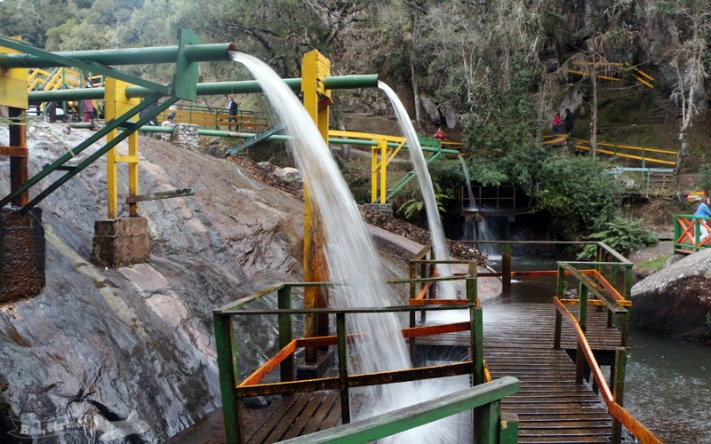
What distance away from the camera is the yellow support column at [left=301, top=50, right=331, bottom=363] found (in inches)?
264

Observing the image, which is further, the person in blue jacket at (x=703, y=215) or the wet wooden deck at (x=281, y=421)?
the person in blue jacket at (x=703, y=215)

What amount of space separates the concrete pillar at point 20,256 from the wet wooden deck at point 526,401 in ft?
7.19

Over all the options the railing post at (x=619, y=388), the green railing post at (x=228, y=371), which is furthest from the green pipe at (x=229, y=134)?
the railing post at (x=619, y=388)

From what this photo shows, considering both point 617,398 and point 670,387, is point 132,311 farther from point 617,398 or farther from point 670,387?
point 670,387

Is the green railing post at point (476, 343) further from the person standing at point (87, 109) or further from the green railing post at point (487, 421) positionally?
the person standing at point (87, 109)

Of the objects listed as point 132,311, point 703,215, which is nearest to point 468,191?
point 703,215

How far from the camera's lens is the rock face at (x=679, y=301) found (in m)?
11.0

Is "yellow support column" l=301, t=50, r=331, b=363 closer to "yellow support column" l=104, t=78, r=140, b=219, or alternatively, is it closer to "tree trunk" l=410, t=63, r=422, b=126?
"yellow support column" l=104, t=78, r=140, b=219

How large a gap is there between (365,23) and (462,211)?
1049 cm

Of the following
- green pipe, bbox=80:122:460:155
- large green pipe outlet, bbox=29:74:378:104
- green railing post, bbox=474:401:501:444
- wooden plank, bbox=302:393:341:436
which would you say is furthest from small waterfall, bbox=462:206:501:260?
green railing post, bbox=474:401:501:444

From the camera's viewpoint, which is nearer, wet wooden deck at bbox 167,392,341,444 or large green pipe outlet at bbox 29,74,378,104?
wet wooden deck at bbox 167,392,341,444

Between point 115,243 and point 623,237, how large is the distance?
55.2ft

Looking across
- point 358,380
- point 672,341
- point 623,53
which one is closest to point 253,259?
point 358,380

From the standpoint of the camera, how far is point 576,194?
73.0 ft
